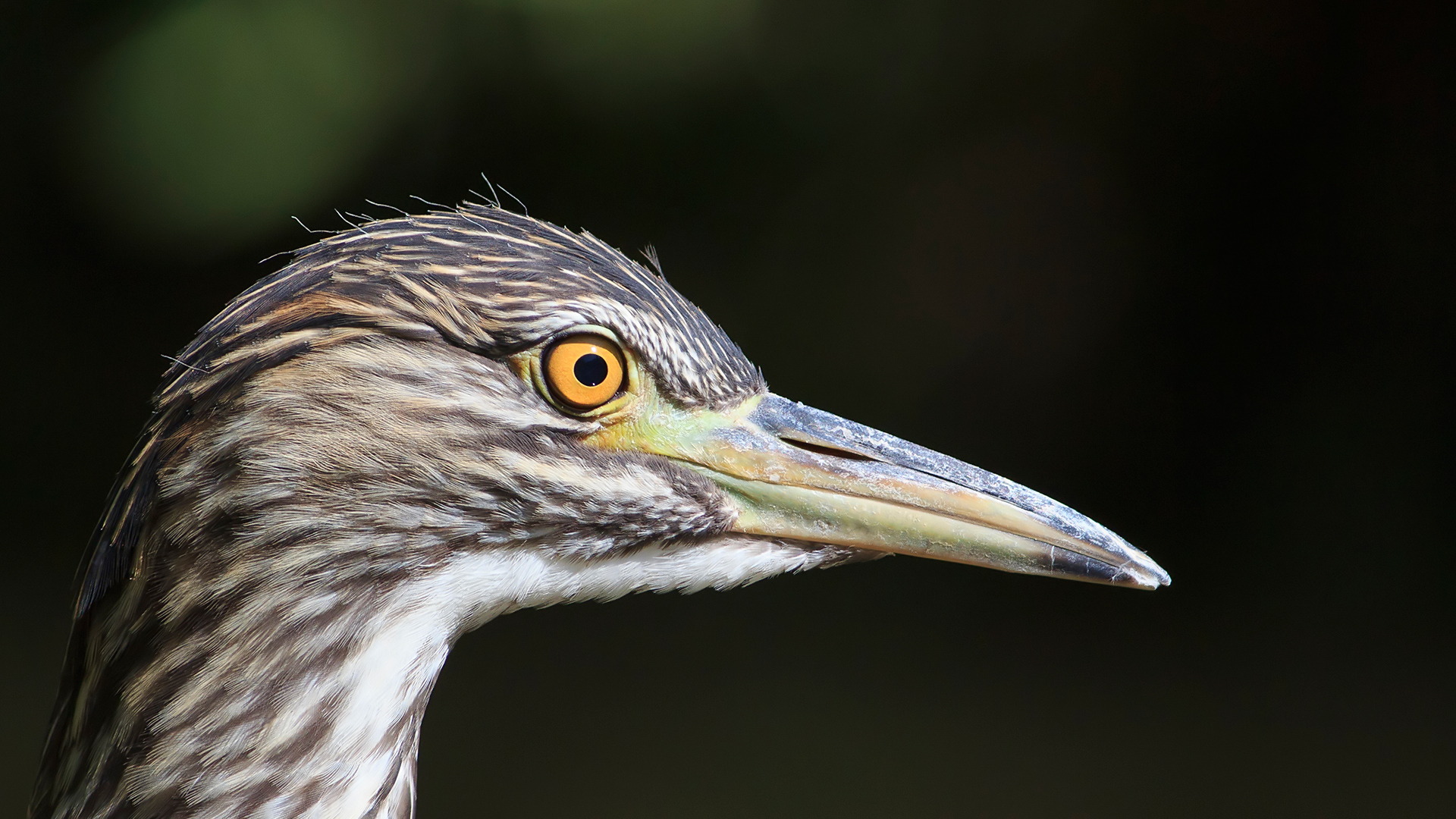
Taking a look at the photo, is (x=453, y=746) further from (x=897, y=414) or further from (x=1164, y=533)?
(x=1164, y=533)

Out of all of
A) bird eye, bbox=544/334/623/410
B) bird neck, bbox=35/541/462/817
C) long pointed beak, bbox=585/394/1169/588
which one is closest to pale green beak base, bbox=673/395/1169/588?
long pointed beak, bbox=585/394/1169/588

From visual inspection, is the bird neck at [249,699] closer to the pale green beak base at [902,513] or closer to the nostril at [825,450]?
the pale green beak base at [902,513]

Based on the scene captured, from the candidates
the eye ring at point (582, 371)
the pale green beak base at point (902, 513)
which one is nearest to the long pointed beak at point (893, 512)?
the pale green beak base at point (902, 513)

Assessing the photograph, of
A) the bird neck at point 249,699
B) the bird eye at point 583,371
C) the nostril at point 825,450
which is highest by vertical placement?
the bird eye at point 583,371

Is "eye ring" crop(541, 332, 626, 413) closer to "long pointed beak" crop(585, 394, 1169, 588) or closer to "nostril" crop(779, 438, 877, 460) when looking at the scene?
"long pointed beak" crop(585, 394, 1169, 588)

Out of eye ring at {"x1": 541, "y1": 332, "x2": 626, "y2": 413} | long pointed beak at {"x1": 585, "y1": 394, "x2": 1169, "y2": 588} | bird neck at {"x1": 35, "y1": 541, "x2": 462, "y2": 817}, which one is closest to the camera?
bird neck at {"x1": 35, "y1": 541, "x2": 462, "y2": 817}

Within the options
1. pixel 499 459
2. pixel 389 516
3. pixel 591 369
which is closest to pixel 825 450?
pixel 591 369

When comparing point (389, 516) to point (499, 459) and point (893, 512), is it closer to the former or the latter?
point (499, 459)

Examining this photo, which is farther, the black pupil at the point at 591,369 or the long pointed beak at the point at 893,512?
the long pointed beak at the point at 893,512
